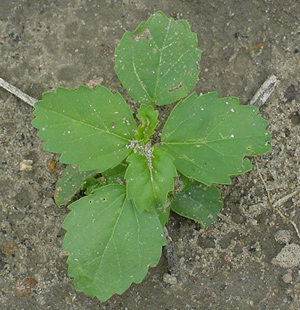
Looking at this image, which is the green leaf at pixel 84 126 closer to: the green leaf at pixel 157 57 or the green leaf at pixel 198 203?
the green leaf at pixel 157 57

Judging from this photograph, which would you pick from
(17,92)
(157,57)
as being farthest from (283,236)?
(17,92)

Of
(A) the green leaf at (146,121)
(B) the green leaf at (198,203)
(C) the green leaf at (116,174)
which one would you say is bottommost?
(B) the green leaf at (198,203)

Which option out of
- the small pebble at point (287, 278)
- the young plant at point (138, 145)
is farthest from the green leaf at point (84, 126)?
the small pebble at point (287, 278)

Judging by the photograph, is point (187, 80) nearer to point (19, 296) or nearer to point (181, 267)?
point (181, 267)

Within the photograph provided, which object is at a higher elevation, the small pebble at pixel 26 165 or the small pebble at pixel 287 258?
the small pebble at pixel 287 258

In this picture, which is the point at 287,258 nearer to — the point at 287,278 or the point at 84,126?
the point at 287,278
